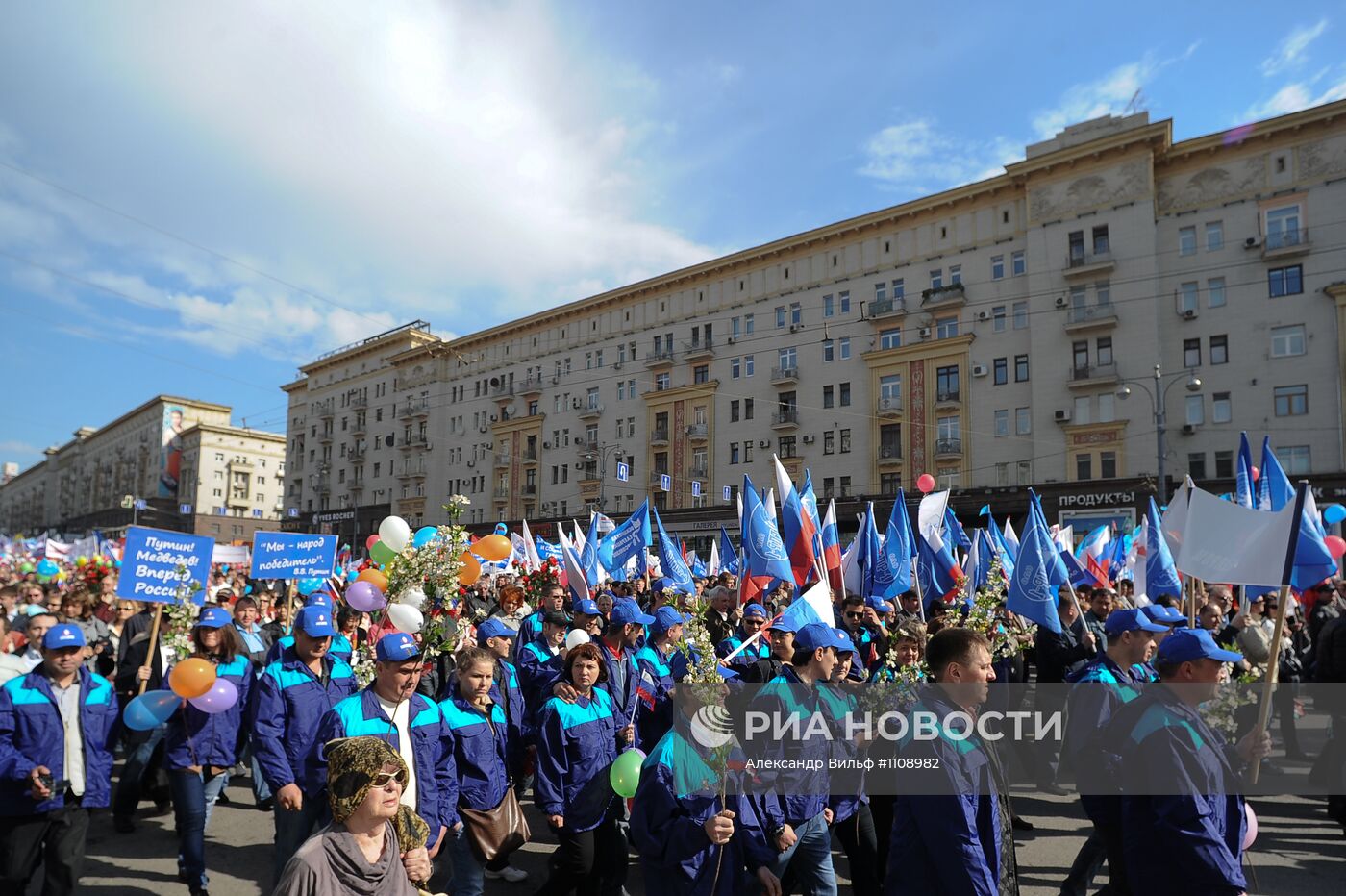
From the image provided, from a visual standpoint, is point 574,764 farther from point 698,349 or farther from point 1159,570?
point 698,349

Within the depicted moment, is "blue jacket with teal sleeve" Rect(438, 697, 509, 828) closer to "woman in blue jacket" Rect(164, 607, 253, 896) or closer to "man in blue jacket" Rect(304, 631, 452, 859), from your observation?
"man in blue jacket" Rect(304, 631, 452, 859)

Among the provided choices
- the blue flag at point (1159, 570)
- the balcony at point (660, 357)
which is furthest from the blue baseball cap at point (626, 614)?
the balcony at point (660, 357)

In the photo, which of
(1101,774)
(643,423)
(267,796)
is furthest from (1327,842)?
(643,423)

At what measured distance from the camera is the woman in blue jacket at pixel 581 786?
4.82 meters

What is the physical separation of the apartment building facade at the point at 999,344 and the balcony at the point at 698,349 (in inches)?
5.1

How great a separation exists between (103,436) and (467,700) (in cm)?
15892

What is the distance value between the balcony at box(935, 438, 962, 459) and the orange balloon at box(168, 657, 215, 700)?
37.4 meters

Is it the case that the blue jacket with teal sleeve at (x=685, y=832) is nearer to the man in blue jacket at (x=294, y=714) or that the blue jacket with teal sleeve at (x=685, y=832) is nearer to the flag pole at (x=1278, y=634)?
the man in blue jacket at (x=294, y=714)

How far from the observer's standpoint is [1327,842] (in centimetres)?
692

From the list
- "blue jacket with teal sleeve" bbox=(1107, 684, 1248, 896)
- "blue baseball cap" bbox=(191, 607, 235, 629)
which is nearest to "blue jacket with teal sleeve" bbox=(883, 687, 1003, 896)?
"blue jacket with teal sleeve" bbox=(1107, 684, 1248, 896)

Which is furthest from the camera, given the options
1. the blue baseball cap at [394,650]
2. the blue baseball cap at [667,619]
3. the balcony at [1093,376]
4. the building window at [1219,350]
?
the balcony at [1093,376]

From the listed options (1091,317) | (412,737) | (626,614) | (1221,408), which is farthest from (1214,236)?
(412,737)

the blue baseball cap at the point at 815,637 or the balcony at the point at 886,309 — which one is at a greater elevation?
the balcony at the point at 886,309

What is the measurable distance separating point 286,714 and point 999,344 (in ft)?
127
